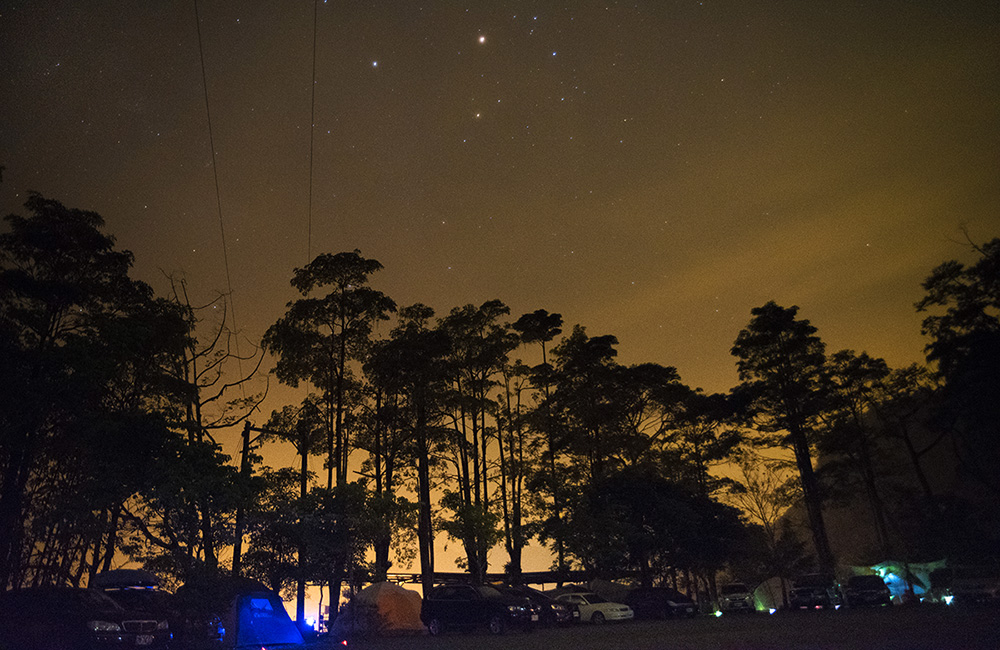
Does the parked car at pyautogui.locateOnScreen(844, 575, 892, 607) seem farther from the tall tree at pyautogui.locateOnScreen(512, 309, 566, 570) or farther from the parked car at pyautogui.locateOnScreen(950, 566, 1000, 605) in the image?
the tall tree at pyautogui.locateOnScreen(512, 309, 566, 570)

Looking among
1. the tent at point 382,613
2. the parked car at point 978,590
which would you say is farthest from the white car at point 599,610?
the parked car at point 978,590

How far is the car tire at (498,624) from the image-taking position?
22.5m

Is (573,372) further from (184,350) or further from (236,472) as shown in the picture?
(236,472)

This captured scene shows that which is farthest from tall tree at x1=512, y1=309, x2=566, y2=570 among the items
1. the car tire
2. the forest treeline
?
the car tire

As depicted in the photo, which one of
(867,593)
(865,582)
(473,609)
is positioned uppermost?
(473,609)

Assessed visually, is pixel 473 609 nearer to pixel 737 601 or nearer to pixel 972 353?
pixel 737 601

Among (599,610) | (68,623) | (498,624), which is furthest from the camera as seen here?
(599,610)

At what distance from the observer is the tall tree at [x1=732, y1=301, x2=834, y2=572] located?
38.9 metres

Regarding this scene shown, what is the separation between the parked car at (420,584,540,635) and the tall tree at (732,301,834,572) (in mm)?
21694

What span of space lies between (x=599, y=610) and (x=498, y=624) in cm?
741

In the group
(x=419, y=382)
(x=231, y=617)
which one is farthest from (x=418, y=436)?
(x=231, y=617)

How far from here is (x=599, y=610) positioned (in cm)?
2842

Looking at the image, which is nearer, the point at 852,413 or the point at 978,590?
the point at 978,590

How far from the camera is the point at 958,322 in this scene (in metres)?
36.9
